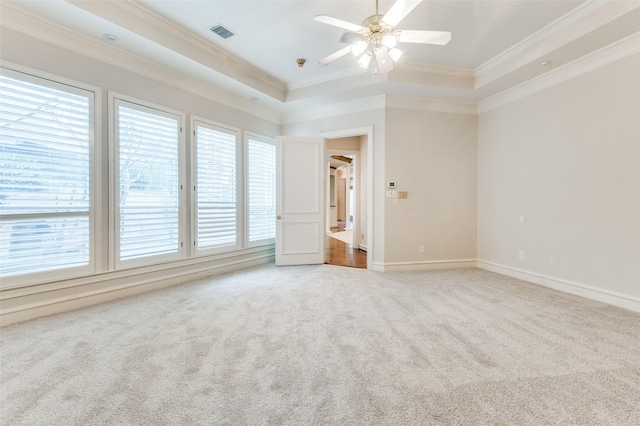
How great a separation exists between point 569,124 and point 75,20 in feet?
18.2

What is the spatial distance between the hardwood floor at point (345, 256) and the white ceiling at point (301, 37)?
9.60 feet

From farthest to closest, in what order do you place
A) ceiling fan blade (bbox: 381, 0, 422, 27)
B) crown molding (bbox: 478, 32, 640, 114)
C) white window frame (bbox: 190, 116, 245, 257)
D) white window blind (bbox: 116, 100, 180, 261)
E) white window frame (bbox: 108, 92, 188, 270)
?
white window frame (bbox: 190, 116, 245, 257), white window blind (bbox: 116, 100, 180, 261), white window frame (bbox: 108, 92, 188, 270), crown molding (bbox: 478, 32, 640, 114), ceiling fan blade (bbox: 381, 0, 422, 27)

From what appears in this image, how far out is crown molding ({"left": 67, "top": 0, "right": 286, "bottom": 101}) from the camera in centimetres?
268

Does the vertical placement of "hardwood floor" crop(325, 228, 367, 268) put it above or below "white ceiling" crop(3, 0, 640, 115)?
below

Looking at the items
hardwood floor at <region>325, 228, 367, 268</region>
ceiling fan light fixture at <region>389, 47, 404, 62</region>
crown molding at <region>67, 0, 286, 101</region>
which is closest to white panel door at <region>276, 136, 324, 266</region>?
hardwood floor at <region>325, 228, 367, 268</region>

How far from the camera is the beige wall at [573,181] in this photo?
2.91m

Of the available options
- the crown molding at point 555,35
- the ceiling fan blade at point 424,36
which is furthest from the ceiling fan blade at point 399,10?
the crown molding at point 555,35

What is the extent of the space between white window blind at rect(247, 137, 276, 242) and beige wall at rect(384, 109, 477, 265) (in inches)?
84.3

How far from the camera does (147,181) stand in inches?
134

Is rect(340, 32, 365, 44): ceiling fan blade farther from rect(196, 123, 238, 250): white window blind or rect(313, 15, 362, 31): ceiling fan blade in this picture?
rect(196, 123, 238, 250): white window blind

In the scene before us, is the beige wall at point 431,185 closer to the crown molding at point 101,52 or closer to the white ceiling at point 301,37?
the white ceiling at point 301,37

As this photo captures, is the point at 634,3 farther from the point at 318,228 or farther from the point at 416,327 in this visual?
the point at 318,228

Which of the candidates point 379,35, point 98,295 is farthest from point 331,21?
point 98,295

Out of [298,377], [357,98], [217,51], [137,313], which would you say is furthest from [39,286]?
[357,98]
